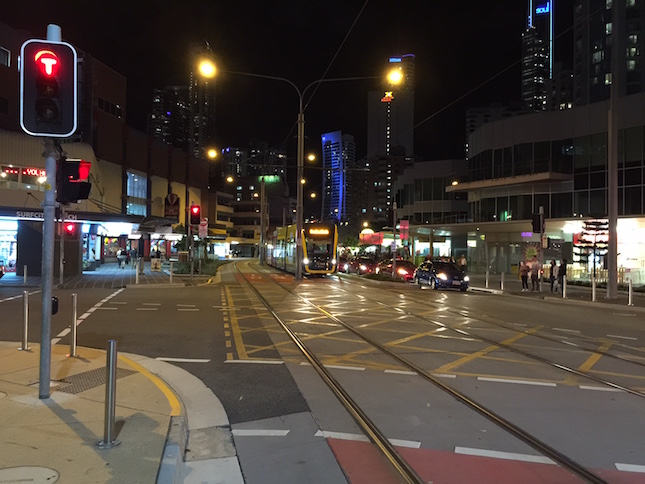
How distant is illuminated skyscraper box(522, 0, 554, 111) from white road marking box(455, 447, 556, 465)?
19358cm

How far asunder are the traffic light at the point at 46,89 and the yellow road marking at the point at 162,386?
11.0ft

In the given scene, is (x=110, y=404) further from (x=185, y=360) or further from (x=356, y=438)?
(x=185, y=360)

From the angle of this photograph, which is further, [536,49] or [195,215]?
[536,49]

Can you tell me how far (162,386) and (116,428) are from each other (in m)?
1.92

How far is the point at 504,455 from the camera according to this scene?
200 inches

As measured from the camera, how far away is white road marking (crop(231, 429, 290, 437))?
565 centimetres

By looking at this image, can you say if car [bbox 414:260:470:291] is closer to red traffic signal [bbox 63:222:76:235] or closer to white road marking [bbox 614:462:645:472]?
red traffic signal [bbox 63:222:76:235]

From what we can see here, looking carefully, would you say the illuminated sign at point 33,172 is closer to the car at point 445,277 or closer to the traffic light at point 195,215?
the traffic light at point 195,215

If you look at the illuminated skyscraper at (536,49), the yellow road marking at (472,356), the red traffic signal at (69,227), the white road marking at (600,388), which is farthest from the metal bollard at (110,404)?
the illuminated skyscraper at (536,49)

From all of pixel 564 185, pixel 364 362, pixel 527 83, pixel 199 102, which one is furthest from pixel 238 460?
pixel 527 83

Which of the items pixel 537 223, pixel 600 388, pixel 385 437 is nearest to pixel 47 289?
pixel 385 437

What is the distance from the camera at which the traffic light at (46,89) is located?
599 centimetres

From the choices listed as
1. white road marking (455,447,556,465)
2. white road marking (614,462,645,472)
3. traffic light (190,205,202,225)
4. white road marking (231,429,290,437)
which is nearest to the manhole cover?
white road marking (231,429,290,437)

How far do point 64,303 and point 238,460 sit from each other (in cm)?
1473
